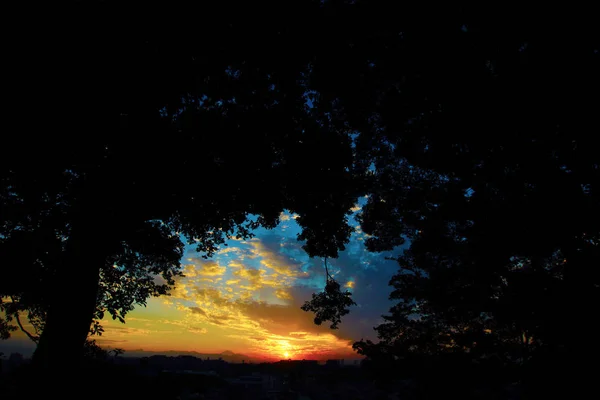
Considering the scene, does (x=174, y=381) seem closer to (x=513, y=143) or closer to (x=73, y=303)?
(x=73, y=303)

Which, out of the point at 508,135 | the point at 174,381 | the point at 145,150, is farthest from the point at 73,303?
the point at 508,135

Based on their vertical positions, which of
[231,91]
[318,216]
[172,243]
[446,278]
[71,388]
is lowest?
[71,388]

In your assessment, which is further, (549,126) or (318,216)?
(318,216)

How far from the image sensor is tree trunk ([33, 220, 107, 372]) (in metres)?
7.55

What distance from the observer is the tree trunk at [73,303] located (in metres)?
7.55

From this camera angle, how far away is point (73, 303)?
26.2ft

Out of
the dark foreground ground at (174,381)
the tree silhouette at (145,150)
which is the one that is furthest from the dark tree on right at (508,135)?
the tree silhouette at (145,150)

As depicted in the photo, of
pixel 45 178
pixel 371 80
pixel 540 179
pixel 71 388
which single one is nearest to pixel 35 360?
pixel 71 388

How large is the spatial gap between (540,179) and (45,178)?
12.6m

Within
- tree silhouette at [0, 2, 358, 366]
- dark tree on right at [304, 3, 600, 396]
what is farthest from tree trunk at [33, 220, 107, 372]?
dark tree on right at [304, 3, 600, 396]

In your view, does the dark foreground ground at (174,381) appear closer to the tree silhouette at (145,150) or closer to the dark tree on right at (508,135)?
the dark tree on right at (508,135)

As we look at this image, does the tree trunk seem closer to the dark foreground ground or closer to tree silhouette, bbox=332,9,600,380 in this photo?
the dark foreground ground

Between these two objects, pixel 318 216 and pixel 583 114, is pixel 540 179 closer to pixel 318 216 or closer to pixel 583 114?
pixel 583 114

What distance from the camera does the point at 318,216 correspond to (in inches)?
480
